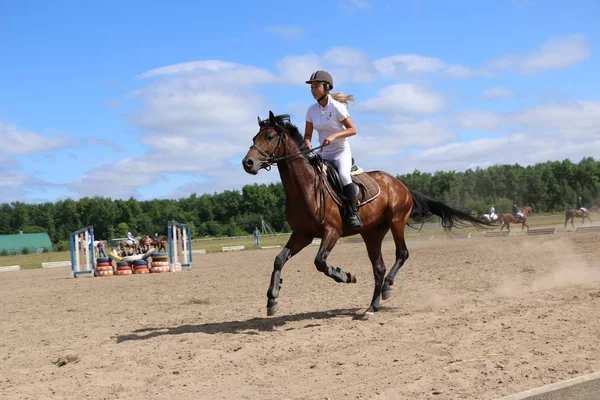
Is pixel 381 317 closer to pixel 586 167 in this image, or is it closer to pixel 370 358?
pixel 370 358

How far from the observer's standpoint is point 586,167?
92438 millimetres

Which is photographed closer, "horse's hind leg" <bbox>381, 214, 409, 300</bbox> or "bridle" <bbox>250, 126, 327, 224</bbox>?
"bridle" <bbox>250, 126, 327, 224</bbox>

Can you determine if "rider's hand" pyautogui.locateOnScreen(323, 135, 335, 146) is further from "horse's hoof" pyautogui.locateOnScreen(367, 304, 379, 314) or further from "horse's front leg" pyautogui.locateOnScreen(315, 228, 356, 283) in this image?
"horse's hoof" pyautogui.locateOnScreen(367, 304, 379, 314)

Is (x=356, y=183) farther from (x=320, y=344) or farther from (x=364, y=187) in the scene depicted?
(x=320, y=344)

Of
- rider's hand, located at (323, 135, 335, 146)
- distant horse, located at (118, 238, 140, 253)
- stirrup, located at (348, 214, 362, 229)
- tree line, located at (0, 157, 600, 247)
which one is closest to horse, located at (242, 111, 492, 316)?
stirrup, located at (348, 214, 362, 229)

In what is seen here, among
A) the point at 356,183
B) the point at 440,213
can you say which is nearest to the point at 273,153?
the point at 356,183

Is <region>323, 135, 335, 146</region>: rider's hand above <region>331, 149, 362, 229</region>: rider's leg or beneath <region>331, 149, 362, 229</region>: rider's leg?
above

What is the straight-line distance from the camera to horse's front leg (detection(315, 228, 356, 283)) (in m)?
8.15

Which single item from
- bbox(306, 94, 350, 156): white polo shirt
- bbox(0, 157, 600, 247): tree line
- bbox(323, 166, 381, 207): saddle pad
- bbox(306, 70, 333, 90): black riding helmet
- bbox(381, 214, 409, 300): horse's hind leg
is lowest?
bbox(381, 214, 409, 300): horse's hind leg

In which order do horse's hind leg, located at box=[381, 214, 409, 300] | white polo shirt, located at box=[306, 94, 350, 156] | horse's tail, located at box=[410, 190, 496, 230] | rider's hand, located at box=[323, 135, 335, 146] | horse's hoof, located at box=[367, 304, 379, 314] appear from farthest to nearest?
horse's tail, located at box=[410, 190, 496, 230] < horse's hind leg, located at box=[381, 214, 409, 300] < horse's hoof, located at box=[367, 304, 379, 314] < white polo shirt, located at box=[306, 94, 350, 156] < rider's hand, located at box=[323, 135, 335, 146]

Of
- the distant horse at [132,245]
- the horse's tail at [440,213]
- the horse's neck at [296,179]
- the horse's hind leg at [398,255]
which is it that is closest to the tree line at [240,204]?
the distant horse at [132,245]

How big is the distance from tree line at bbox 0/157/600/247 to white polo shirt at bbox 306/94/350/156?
68.0m

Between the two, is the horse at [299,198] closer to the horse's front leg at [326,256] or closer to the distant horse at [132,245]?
the horse's front leg at [326,256]

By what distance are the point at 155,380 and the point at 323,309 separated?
4501mm
